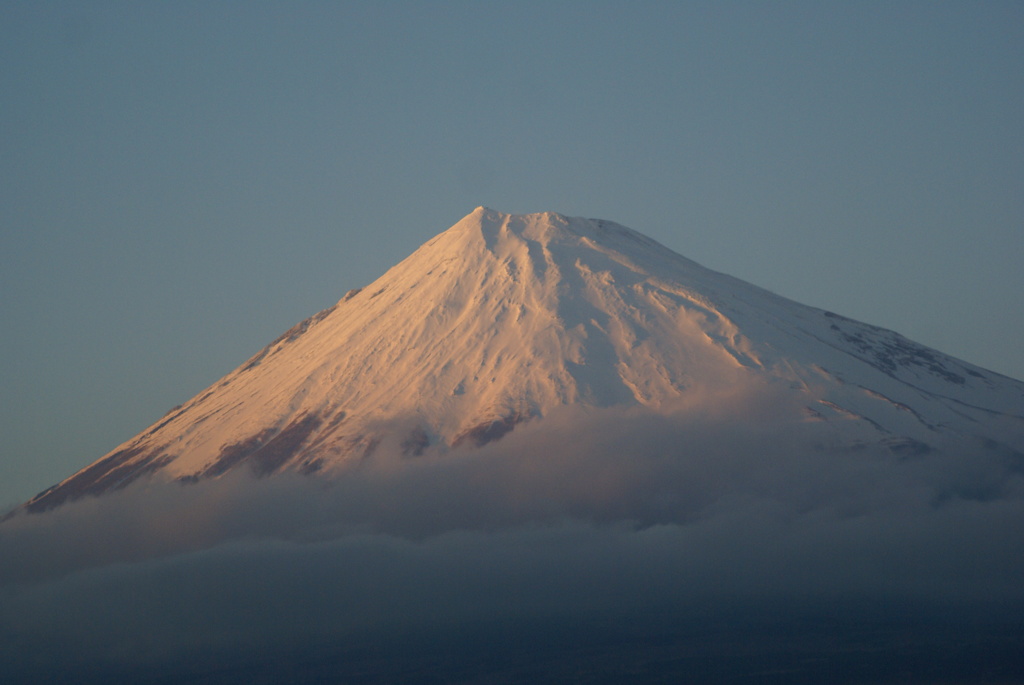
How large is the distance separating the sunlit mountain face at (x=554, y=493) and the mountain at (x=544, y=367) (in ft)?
1.32

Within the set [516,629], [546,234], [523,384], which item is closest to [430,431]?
[523,384]

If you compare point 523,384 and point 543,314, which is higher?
point 543,314

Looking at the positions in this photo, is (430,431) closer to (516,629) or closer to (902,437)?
(516,629)

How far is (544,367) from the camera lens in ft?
396

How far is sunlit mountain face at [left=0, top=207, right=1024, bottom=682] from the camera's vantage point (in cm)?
12156

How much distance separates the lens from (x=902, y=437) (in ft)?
398

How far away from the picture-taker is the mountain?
119875mm

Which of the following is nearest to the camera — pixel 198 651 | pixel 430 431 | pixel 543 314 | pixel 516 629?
pixel 430 431

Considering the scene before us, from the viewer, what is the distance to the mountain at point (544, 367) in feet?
393

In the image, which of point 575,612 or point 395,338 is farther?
point 575,612

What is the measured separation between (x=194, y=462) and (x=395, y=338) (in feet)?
A: 105

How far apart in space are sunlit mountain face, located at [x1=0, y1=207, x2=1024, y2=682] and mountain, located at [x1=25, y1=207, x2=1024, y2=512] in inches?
15.9

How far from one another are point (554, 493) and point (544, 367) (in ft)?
67.8

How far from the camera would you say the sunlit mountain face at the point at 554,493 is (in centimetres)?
12156
